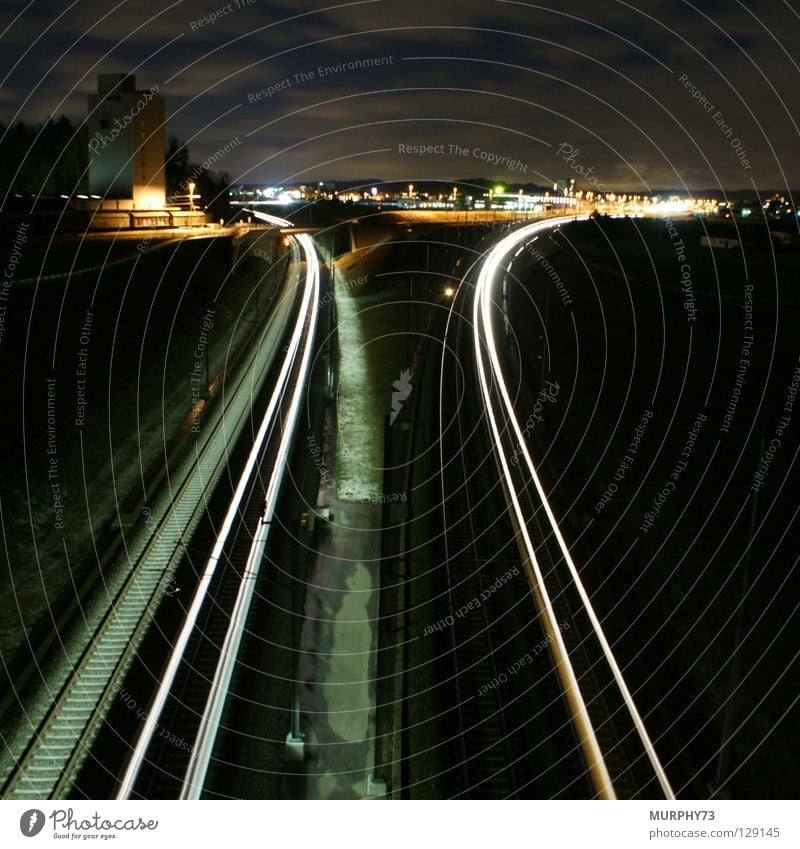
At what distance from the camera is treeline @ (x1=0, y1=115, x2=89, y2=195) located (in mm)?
40031

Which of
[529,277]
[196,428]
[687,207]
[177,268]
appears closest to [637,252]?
[529,277]

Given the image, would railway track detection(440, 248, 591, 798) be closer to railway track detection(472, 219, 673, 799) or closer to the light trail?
railway track detection(472, 219, 673, 799)

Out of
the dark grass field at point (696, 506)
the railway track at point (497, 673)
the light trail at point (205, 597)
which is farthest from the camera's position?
the dark grass field at point (696, 506)

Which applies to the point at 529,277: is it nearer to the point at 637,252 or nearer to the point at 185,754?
the point at 637,252

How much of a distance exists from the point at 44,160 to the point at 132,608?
4018 cm

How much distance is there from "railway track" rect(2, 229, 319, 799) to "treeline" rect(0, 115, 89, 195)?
23190 millimetres

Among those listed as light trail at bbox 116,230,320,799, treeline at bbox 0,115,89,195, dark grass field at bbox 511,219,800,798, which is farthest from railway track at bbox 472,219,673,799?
treeline at bbox 0,115,89,195

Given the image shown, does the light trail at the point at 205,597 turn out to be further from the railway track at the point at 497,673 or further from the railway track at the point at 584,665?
the railway track at the point at 584,665

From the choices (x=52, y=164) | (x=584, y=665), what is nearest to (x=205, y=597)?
(x=584, y=665)

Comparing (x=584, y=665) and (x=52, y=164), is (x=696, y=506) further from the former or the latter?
(x=52, y=164)

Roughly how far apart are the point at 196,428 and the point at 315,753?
1075cm

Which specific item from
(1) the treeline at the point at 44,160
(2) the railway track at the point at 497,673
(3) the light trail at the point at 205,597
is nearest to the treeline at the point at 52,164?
(1) the treeline at the point at 44,160

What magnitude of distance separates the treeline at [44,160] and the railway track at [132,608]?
23190mm

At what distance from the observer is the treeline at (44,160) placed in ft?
131
